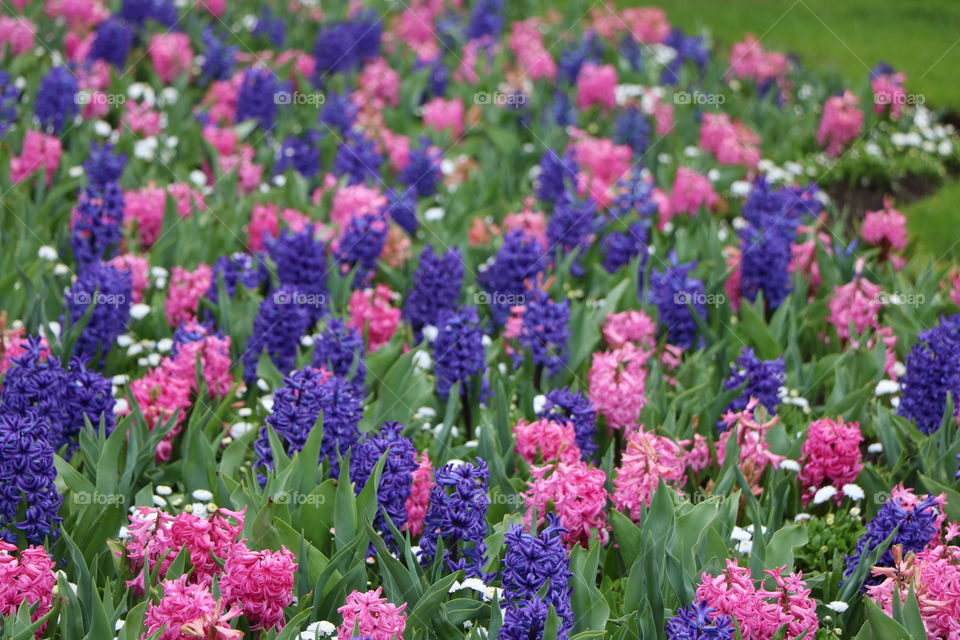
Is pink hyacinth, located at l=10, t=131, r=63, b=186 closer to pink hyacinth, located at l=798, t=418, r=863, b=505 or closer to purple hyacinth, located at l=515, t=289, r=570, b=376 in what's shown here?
purple hyacinth, located at l=515, t=289, r=570, b=376

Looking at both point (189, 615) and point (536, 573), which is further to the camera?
point (536, 573)

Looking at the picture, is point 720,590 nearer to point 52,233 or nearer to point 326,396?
point 326,396

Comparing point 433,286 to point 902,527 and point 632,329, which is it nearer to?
point 632,329

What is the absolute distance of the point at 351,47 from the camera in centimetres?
917

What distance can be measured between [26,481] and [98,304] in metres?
1.45

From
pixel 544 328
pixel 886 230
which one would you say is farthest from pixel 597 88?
pixel 544 328

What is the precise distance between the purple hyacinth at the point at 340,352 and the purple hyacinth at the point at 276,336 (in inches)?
8.9

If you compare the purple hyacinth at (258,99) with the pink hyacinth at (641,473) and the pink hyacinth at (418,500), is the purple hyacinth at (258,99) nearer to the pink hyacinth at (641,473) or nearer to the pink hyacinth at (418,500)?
the pink hyacinth at (418,500)

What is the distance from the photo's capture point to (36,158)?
668 centimetres

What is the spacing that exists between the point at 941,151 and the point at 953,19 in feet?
14.4

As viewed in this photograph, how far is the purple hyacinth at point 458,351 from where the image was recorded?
4.70 meters

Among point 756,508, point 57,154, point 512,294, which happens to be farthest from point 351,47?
point 756,508

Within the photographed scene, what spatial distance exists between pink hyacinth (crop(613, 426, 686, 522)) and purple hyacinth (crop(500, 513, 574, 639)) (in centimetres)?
71

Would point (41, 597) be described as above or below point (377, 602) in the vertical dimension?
below
